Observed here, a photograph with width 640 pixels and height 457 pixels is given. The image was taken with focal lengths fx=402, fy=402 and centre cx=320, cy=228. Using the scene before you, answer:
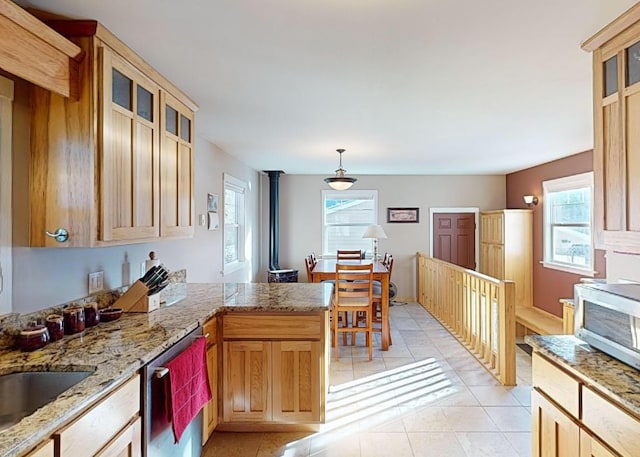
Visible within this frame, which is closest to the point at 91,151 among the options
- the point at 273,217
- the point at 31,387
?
the point at 31,387

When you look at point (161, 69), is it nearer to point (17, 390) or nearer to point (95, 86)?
point (95, 86)

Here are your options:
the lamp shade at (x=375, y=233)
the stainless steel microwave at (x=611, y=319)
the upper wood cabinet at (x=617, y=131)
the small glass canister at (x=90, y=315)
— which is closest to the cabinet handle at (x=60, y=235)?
the small glass canister at (x=90, y=315)

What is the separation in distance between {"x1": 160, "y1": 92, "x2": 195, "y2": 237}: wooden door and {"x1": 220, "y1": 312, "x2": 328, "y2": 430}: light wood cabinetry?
0.72 metres

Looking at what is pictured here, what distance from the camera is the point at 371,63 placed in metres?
2.34

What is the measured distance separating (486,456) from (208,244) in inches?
130

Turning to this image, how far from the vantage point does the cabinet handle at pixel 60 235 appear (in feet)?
5.93

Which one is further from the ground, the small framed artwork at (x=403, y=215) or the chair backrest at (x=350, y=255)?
the small framed artwork at (x=403, y=215)

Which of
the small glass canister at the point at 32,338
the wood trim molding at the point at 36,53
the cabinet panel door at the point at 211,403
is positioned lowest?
the cabinet panel door at the point at 211,403

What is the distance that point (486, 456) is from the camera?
8.09 feet

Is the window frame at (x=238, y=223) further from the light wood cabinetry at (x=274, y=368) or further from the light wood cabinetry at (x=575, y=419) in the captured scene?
the light wood cabinetry at (x=575, y=419)

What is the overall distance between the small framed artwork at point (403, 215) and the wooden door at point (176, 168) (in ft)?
16.5

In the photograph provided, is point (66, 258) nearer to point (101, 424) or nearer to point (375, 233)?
point (101, 424)

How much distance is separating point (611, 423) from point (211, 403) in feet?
6.95

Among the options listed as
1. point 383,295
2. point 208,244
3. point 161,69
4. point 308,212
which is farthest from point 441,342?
point 161,69
